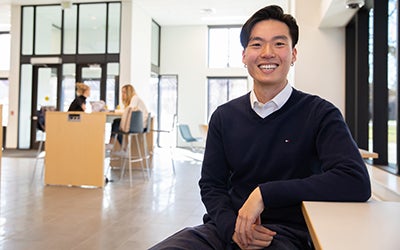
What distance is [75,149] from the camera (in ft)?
14.9

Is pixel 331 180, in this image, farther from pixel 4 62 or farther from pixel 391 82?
pixel 4 62

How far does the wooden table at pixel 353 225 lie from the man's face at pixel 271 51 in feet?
1.45

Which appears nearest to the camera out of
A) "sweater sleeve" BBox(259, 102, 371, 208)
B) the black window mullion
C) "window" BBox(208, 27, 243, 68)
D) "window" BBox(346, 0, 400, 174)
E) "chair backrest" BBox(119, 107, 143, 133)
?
"sweater sleeve" BBox(259, 102, 371, 208)

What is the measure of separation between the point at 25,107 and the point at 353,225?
10138 mm

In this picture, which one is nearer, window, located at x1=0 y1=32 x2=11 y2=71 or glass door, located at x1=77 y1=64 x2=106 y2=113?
glass door, located at x1=77 y1=64 x2=106 y2=113

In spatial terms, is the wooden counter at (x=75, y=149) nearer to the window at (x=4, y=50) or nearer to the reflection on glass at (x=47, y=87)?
the reflection on glass at (x=47, y=87)

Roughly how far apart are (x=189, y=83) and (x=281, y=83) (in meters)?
10.3

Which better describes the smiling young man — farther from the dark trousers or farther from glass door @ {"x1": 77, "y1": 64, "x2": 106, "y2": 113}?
glass door @ {"x1": 77, "y1": 64, "x2": 106, "y2": 113}

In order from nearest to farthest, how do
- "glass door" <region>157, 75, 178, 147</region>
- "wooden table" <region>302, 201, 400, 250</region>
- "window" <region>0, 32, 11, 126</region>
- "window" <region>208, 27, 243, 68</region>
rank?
"wooden table" <region>302, 201, 400, 250</region> → "window" <region>0, 32, 11, 126</region> → "window" <region>208, 27, 243, 68</region> → "glass door" <region>157, 75, 178, 147</region>

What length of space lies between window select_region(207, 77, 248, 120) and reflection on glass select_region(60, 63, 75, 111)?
13.5 feet

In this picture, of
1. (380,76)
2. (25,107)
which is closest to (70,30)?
(25,107)

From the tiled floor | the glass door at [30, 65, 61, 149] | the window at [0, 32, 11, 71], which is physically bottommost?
the tiled floor

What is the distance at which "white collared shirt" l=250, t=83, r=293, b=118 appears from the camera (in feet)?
3.79

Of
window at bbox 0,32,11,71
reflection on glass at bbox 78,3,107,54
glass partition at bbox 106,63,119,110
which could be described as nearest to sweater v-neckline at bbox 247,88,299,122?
glass partition at bbox 106,63,119,110
